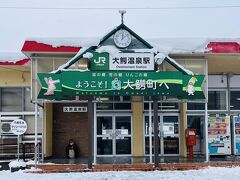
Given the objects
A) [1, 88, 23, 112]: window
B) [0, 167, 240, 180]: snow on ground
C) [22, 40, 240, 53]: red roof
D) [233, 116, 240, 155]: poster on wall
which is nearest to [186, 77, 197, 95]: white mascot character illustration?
[22, 40, 240, 53]: red roof

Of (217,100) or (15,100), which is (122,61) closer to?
(217,100)

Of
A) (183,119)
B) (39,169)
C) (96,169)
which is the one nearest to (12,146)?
(39,169)

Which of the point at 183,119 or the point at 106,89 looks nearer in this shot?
the point at 106,89

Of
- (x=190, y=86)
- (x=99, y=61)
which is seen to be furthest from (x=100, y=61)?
(x=190, y=86)

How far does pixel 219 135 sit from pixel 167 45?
4896mm

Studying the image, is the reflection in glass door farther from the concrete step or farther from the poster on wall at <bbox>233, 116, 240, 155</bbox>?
the concrete step

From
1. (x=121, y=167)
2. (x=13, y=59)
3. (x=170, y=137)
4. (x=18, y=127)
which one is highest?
(x=13, y=59)

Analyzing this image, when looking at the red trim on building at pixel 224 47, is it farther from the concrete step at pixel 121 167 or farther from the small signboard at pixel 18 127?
the small signboard at pixel 18 127

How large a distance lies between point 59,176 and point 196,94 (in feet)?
17.4

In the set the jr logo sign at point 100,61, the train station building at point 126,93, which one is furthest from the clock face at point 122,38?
the jr logo sign at point 100,61

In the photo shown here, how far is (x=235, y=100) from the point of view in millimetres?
18719

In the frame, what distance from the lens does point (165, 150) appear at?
17.9 meters

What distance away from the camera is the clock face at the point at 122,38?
14.3m

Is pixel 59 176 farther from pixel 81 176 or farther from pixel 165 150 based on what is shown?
pixel 165 150
